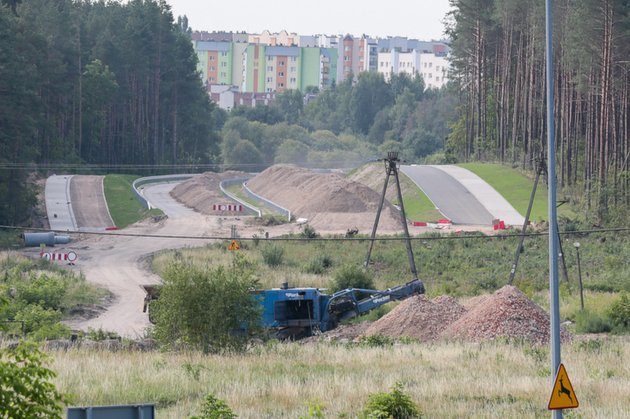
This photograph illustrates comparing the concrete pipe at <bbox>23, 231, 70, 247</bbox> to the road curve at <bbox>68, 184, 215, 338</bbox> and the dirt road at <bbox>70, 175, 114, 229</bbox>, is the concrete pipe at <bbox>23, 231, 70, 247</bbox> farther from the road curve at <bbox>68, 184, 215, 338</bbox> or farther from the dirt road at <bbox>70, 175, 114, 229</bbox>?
the dirt road at <bbox>70, 175, 114, 229</bbox>

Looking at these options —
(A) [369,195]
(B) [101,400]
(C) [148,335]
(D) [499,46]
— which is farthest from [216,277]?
(D) [499,46]

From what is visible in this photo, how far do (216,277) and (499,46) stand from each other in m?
75.6

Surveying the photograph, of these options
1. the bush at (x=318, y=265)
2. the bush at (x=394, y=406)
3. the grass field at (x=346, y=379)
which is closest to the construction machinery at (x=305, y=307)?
the grass field at (x=346, y=379)

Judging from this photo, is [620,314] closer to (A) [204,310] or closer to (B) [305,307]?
(B) [305,307]

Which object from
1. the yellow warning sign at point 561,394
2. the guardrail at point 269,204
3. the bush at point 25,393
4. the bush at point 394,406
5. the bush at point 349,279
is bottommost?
the bush at point 349,279

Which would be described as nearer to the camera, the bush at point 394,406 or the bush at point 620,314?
the bush at point 394,406

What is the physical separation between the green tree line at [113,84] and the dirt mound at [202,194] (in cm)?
1060

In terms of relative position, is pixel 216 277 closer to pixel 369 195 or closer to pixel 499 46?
pixel 369 195

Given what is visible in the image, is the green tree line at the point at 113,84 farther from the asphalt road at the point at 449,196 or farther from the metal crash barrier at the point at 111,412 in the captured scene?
the metal crash barrier at the point at 111,412

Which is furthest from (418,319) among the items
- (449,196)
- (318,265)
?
(449,196)

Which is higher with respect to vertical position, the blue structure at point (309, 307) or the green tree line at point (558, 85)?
the green tree line at point (558, 85)

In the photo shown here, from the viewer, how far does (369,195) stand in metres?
74.3

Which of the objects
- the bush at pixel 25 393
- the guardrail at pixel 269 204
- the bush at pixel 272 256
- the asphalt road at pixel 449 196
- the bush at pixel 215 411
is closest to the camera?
the bush at pixel 25 393

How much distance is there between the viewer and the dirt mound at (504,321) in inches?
1161
